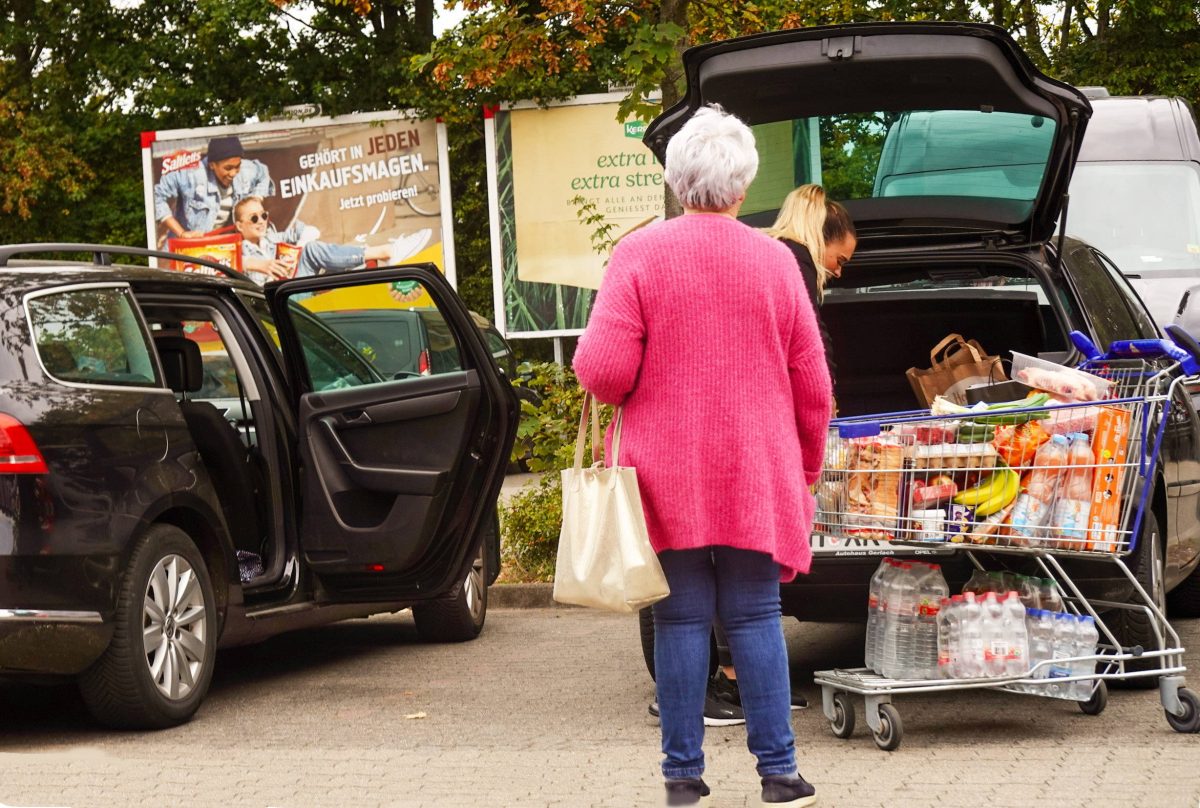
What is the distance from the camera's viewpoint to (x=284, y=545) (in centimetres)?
725

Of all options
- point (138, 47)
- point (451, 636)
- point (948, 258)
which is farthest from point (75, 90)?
point (948, 258)

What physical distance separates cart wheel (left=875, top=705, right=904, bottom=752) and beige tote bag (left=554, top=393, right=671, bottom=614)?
1.50m

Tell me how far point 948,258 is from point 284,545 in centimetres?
307

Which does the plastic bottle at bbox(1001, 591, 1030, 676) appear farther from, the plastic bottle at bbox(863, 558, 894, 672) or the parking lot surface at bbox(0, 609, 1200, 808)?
the plastic bottle at bbox(863, 558, 894, 672)

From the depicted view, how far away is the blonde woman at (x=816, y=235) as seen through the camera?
5.92 meters

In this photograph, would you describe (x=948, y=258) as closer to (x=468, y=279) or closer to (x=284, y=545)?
(x=284, y=545)

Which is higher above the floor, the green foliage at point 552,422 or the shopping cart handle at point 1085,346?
the shopping cart handle at point 1085,346

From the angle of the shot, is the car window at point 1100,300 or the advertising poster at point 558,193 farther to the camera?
the advertising poster at point 558,193

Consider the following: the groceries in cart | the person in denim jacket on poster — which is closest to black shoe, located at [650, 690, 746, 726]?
→ the groceries in cart

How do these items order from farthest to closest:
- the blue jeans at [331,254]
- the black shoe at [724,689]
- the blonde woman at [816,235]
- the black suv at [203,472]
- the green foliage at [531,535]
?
the blue jeans at [331,254], the green foliage at [531,535], the black shoe at [724,689], the blonde woman at [816,235], the black suv at [203,472]

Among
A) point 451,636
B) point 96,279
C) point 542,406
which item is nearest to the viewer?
point 96,279

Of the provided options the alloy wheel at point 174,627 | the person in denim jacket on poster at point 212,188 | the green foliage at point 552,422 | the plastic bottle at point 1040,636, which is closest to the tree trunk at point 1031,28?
the person in denim jacket on poster at point 212,188

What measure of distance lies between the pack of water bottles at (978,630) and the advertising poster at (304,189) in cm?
1576

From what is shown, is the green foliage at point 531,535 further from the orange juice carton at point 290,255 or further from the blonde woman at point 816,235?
the orange juice carton at point 290,255
